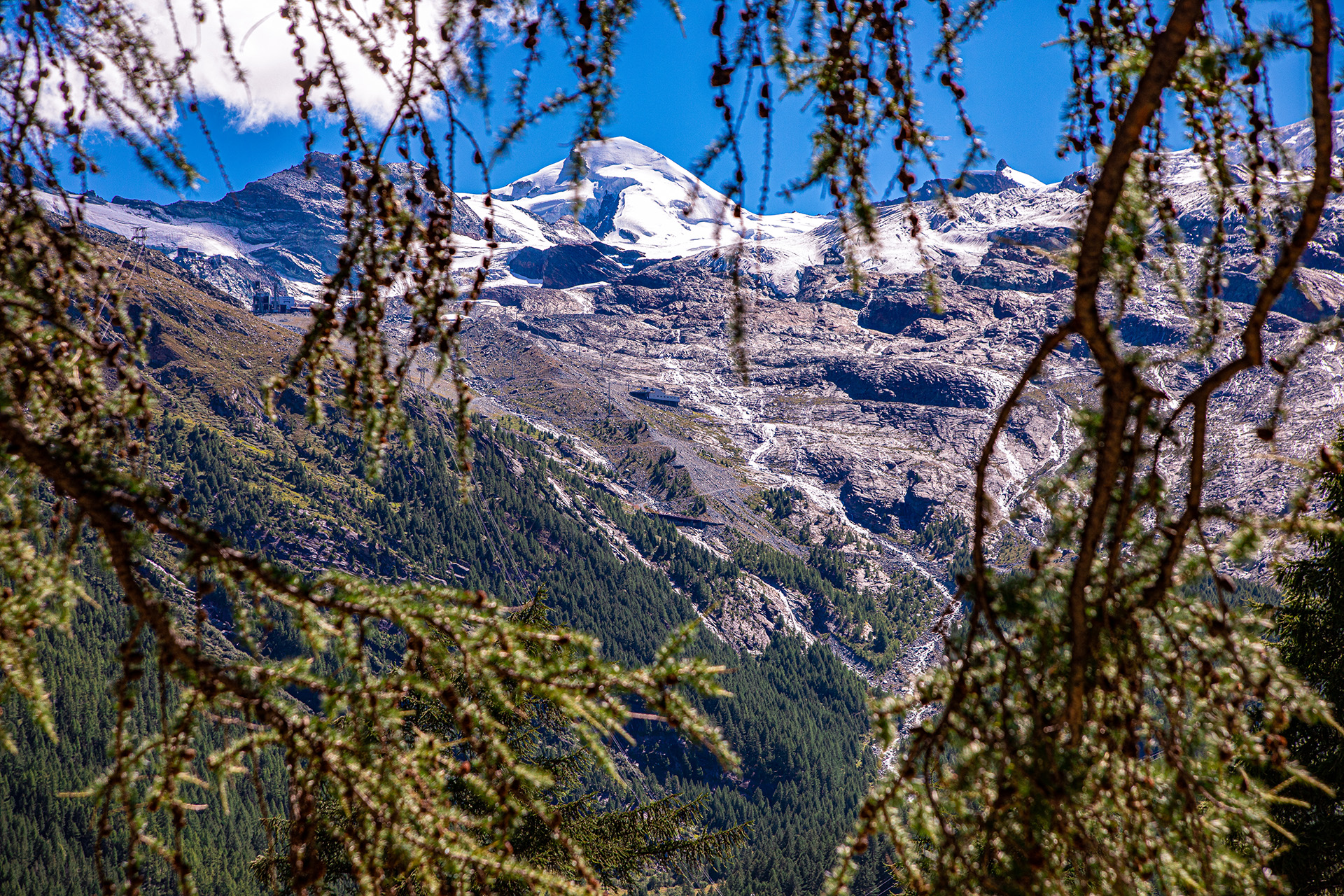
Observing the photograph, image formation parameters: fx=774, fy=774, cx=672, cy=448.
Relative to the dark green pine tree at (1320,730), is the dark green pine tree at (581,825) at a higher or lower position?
lower

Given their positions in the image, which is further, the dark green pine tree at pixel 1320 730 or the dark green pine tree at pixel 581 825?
→ the dark green pine tree at pixel 581 825

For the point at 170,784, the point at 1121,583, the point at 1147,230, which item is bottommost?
the point at 170,784

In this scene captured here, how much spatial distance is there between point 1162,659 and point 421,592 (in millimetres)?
2078

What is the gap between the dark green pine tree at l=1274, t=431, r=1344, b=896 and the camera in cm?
995

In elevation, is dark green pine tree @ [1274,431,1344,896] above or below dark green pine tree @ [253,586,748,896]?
above

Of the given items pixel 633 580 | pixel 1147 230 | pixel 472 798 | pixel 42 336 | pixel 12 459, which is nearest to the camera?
pixel 12 459

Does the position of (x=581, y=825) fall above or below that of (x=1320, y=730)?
below

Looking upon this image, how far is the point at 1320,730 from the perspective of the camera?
10875 mm

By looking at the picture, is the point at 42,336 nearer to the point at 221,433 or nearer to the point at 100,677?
the point at 100,677

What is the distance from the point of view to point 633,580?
17900 centimetres

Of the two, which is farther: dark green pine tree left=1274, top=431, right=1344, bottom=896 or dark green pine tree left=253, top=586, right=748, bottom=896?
dark green pine tree left=253, top=586, right=748, bottom=896

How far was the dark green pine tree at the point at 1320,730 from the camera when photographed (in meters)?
9.95

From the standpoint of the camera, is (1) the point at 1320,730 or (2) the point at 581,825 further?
(2) the point at 581,825

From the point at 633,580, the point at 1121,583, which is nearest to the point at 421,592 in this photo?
the point at 1121,583
